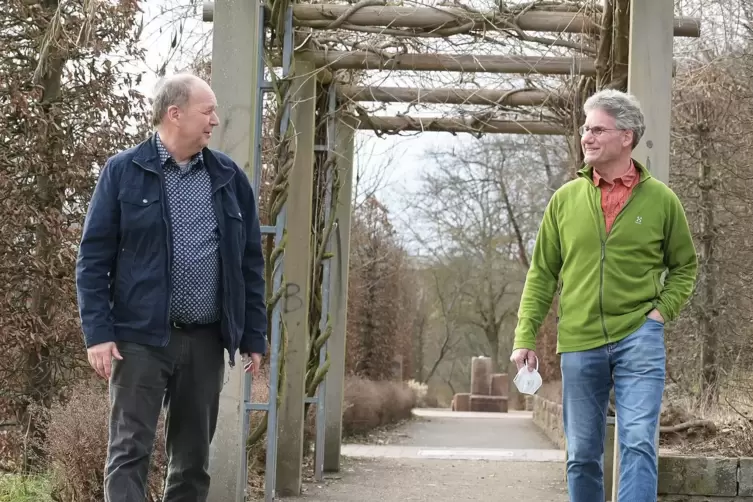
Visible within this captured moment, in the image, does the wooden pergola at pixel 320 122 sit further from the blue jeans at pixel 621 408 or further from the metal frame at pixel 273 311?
the blue jeans at pixel 621 408

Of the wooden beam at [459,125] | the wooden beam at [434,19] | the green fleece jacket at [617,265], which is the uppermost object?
the wooden beam at [434,19]

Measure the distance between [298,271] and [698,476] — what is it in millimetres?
3238

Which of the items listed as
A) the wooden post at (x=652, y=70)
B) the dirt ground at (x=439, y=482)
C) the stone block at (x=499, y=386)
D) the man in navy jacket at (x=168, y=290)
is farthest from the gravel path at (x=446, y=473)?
the stone block at (x=499, y=386)

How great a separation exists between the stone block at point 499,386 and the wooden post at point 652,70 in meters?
22.1

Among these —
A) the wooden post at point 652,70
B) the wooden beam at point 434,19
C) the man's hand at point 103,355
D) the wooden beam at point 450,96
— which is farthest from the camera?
the wooden beam at point 450,96

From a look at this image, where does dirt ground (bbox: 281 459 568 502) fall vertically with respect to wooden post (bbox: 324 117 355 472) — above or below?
below

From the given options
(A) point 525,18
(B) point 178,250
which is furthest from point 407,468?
(B) point 178,250

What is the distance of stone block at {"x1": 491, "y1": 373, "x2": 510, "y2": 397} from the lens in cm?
2808

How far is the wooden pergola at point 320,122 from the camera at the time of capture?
21.0 ft

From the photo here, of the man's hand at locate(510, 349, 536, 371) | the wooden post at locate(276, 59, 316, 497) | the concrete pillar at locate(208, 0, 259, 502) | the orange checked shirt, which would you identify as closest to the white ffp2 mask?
the man's hand at locate(510, 349, 536, 371)

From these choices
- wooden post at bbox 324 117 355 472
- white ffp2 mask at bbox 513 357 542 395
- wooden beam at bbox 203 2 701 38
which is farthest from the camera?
wooden post at bbox 324 117 355 472

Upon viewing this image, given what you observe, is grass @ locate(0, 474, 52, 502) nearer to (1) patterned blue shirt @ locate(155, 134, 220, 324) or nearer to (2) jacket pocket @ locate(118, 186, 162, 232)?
(1) patterned blue shirt @ locate(155, 134, 220, 324)

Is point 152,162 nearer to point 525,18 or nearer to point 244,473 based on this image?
point 244,473

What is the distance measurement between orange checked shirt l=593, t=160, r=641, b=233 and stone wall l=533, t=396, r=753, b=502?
275 centimetres
